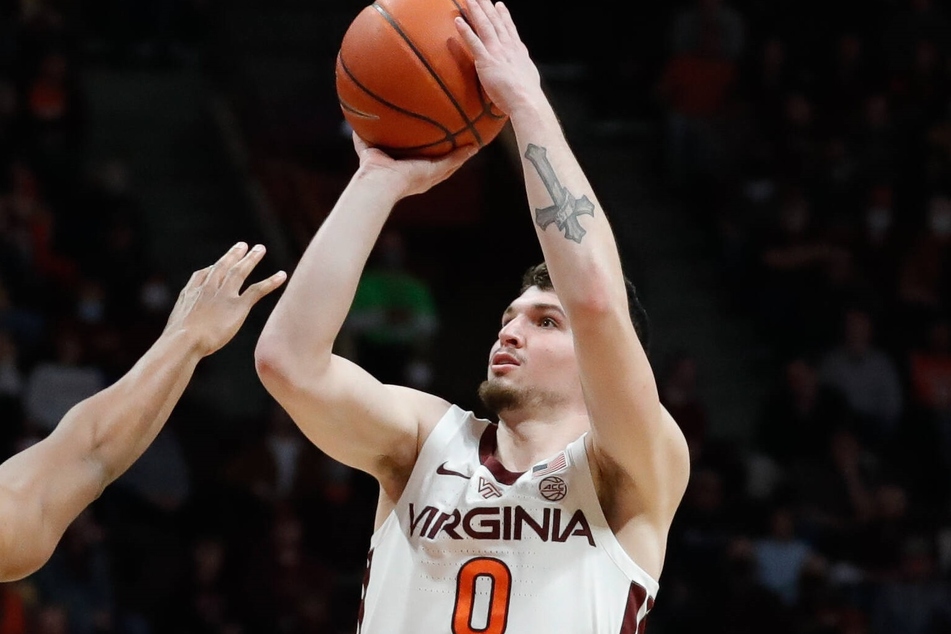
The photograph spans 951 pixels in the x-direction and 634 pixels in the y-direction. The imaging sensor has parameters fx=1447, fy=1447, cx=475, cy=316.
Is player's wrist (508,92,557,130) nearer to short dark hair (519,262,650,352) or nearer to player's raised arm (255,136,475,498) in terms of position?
player's raised arm (255,136,475,498)

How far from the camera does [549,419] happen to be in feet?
12.7

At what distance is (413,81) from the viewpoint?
11.8 ft

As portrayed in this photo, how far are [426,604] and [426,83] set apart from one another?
129 centimetres

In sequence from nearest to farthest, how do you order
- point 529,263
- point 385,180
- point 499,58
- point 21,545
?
point 21,545 → point 499,58 → point 385,180 → point 529,263

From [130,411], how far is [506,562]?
Result: 39.1 inches

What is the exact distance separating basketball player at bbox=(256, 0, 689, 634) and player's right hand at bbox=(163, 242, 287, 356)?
0.17 metres

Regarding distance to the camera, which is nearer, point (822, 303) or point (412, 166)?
point (412, 166)

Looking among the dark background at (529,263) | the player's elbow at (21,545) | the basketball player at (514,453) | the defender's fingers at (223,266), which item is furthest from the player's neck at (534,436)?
the dark background at (529,263)

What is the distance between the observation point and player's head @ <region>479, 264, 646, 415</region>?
12.6 feet

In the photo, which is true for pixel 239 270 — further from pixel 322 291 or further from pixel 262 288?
pixel 322 291

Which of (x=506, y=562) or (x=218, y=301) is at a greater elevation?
(x=218, y=301)

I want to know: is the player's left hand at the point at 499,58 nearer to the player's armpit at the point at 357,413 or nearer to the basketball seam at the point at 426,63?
the basketball seam at the point at 426,63

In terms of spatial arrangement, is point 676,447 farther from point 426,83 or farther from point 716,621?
point 716,621

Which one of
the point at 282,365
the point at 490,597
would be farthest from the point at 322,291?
the point at 490,597
